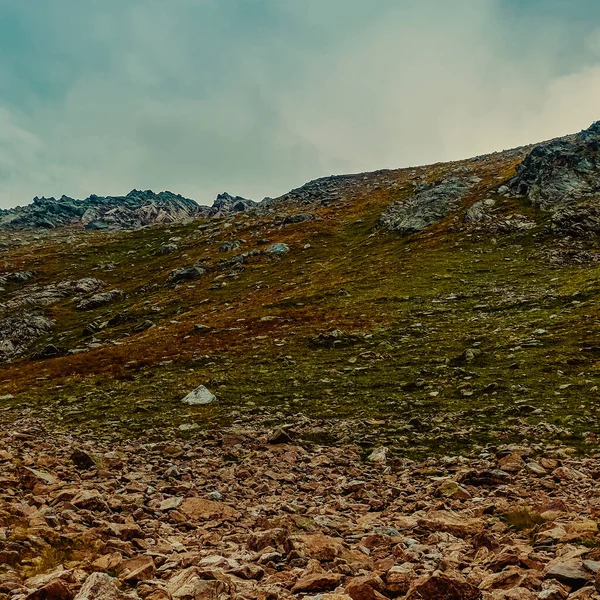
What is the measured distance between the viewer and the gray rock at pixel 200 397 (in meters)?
24.7

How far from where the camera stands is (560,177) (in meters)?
73.4

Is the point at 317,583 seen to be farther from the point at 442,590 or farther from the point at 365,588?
the point at 442,590

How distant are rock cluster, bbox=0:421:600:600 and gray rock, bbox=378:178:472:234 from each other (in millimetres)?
69065

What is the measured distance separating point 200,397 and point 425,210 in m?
69.7

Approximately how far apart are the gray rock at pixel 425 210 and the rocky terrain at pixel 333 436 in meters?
16.5

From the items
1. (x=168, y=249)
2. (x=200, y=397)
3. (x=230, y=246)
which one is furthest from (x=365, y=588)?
(x=168, y=249)

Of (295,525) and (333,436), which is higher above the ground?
(333,436)

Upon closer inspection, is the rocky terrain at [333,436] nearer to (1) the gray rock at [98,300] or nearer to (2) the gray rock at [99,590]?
(2) the gray rock at [99,590]

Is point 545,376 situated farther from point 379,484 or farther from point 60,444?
point 60,444

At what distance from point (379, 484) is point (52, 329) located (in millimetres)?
67274

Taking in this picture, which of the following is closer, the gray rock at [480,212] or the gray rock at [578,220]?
the gray rock at [578,220]

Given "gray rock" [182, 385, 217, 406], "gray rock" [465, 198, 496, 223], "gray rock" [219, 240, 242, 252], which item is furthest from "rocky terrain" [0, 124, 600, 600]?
"gray rock" [219, 240, 242, 252]

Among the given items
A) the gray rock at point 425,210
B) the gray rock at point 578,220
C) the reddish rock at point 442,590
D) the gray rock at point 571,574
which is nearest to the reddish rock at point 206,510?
the reddish rock at point 442,590

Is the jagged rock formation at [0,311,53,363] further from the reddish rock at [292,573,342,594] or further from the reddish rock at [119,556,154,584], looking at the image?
the reddish rock at [292,573,342,594]
